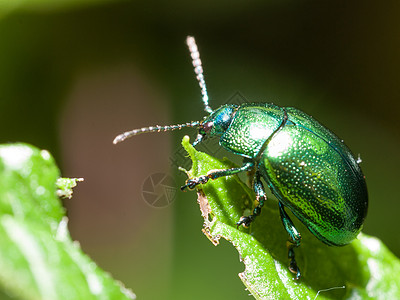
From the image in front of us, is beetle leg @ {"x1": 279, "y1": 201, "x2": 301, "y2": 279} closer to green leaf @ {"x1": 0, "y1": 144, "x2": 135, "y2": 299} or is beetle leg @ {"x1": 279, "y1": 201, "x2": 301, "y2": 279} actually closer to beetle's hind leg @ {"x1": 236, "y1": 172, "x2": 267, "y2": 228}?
beetle's hind leg @ {"x1": 236, "y1": 172, "x2": 267, "y2": 228}

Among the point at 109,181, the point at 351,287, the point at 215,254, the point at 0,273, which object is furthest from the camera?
the point at 109,181

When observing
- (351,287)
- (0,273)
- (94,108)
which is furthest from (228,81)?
(0,273)

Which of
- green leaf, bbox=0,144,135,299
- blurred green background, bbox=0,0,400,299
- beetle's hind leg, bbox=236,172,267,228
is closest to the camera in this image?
green leaf, bbox=0,144,135,299

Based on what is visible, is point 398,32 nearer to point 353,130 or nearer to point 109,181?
point 353,130

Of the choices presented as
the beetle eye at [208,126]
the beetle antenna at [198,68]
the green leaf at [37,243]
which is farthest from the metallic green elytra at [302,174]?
the green leaf at [37,243]

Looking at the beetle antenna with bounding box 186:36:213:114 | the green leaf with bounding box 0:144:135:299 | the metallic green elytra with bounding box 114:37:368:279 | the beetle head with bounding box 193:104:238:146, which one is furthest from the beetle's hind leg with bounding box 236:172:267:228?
the green leaf with bounding box 0:144:135:299

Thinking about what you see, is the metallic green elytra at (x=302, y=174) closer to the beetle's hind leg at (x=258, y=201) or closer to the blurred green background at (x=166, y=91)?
the beetle's hind leg at (x=258, y=201)

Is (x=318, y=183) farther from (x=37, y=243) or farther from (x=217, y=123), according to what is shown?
(x=37, y=243)
